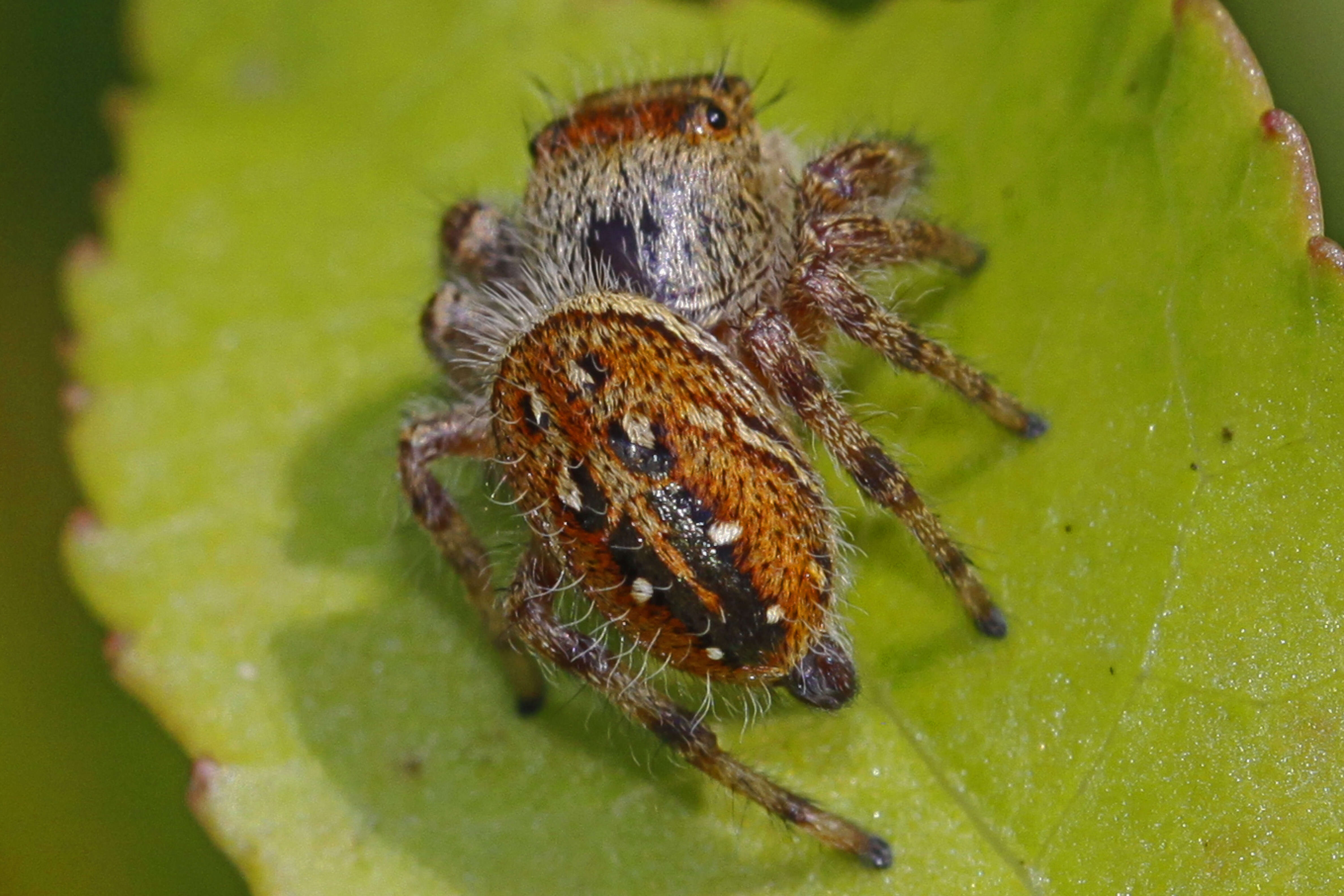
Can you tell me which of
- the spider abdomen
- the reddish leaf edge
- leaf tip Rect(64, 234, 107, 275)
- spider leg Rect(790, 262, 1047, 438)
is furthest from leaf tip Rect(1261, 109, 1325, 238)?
leaf tip Rect(64, 234, 107, 275)

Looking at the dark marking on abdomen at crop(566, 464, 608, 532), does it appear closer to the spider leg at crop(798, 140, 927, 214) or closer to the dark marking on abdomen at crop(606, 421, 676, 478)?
the dark marking on abdomen at crop(606, 421, 676, 478)

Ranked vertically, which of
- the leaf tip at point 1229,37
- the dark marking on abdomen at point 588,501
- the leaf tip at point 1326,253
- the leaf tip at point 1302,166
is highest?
the leaf tip at point 1229,37

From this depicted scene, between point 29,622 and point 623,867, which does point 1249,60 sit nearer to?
point 623,867

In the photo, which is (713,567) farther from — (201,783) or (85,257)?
(85,257)

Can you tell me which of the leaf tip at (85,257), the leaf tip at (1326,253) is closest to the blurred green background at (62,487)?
the leaf tip at (85,257)

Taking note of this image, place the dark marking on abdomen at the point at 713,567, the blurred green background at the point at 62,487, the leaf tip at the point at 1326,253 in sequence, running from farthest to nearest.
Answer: the blurred green background at the point at 62,487 → the dark marking on abdomen at the point at 713,567 → the leaf tip at the point at 1326,253

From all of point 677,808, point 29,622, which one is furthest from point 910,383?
point 29,622

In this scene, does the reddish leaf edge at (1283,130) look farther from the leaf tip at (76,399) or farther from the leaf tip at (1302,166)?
the leaf tip at (76,399)

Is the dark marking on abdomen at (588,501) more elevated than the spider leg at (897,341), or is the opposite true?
the spider leg at (897,341)
